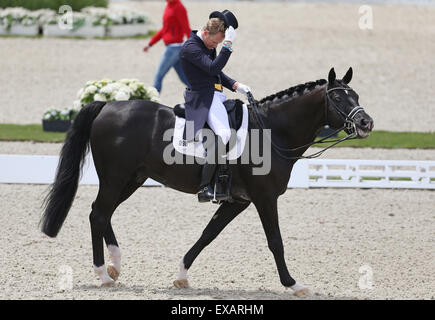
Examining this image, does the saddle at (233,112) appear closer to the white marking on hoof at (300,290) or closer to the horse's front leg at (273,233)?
the horse's front leg at (273,233)

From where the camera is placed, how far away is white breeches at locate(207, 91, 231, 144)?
18.6 ft

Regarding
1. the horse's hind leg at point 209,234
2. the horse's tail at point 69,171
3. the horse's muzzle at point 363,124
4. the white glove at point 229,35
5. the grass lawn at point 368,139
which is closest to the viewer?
the horse's muzzle at point 363,124

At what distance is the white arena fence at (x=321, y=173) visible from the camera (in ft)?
30.0

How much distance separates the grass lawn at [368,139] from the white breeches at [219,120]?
553cm

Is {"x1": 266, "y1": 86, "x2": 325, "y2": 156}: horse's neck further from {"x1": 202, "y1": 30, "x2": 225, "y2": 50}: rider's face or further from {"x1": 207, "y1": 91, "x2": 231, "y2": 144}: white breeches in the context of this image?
{"x1": 202, "y1": 30, "x2": 225, "y2": 50}: rider's face

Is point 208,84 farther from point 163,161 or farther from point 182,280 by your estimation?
point 182,280

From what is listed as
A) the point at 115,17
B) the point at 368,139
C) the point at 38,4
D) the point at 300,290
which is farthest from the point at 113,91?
the point at 38,4

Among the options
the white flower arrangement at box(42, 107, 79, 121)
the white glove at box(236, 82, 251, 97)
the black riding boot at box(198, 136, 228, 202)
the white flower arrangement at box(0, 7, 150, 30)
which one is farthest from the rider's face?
the white flower arrangement at box(0, 7, 150, 30)

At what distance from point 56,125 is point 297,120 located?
6.45 meters

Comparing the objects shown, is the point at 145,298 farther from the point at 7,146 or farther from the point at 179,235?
the point at 7,146

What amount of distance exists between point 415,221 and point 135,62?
31.5 ft

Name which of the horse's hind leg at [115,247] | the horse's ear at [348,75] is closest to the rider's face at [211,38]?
the horse's ear at [348,75]

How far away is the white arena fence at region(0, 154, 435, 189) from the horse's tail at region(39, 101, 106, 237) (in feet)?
10.0

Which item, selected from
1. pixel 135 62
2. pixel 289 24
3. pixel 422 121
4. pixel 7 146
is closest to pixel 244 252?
pixel 7 146
